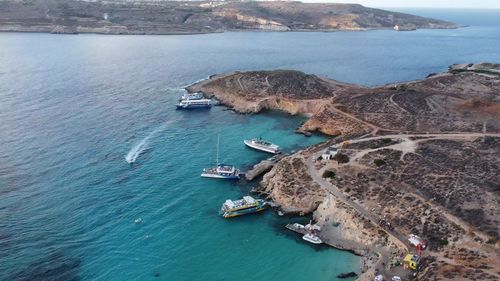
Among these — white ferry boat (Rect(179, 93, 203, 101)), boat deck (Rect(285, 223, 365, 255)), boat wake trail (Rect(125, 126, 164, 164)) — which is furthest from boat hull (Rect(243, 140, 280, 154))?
white ferry boat (Rect(179, 93, 203, 101))

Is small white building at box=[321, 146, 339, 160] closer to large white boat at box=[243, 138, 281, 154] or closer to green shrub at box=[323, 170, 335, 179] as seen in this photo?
green shrub at box=[323, 170, 335, 179]

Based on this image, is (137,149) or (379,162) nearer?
(379,162)

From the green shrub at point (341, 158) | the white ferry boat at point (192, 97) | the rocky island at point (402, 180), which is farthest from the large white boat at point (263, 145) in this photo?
the white ferry boat at point (192, 97)

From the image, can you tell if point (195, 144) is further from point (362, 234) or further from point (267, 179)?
point (362, 234)

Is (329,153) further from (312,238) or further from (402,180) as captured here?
(312,238)

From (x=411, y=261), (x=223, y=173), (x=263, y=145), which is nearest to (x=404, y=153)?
(x=263, y=145)

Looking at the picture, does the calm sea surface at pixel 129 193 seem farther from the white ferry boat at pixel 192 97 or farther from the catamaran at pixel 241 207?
the white ferry boat at pixel 192 97
